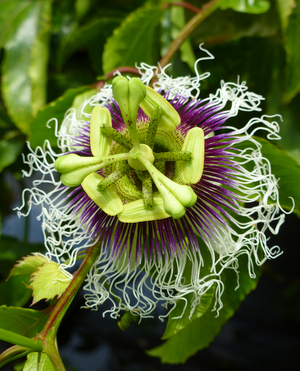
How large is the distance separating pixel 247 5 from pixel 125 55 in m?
0.32

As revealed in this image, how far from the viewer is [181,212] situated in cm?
52

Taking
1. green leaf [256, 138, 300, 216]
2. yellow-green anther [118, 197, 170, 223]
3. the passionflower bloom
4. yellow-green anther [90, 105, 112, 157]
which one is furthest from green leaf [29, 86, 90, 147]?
green leaf [256, 138, 300, 216]

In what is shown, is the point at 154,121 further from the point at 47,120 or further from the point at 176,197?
the point at 47,120

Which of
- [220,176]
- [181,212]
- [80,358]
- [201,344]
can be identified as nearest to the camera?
[181,212]

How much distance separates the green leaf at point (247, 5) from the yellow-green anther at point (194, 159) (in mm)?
405

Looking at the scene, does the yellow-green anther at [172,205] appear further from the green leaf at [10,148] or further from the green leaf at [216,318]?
the green leaf at [10,148]

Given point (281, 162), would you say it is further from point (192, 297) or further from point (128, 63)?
point (128, 63)

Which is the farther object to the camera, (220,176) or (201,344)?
(201,344)

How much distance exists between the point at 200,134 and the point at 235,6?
0.41m

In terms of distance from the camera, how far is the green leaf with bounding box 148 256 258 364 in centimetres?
70

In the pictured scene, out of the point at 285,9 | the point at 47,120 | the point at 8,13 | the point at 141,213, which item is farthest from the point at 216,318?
the point at 8,13

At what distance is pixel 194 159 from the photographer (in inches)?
23.1

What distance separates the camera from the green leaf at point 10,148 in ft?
3.54

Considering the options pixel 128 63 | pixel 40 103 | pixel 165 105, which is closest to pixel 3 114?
pixel 40 103
